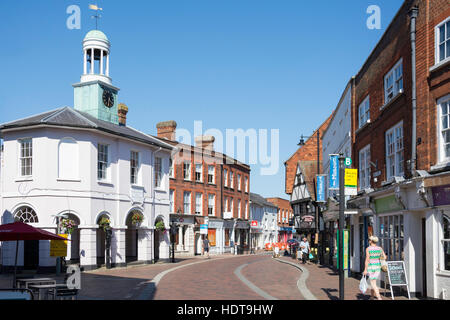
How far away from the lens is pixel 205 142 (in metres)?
49.1

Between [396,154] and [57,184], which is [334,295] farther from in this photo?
[57,184]

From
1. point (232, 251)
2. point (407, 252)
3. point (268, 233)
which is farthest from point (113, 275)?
point (268, 233)

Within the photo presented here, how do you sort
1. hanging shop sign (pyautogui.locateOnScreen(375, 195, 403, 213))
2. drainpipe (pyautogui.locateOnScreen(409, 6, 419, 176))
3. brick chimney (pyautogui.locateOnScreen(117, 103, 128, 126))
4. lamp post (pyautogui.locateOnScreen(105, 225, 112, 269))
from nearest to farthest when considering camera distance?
drainpipe (pyautogui.locateOnScreen(409, 6, 419, 176)) < hanging shop sign (pyautogui.locateOnScreen(375, 195, 403, 213)) < lamp post (pyautogui.locateOnScreen(105, 225, 112, 269)) < brick chimney (pyautogui.locateOnScreen(117, 103, 128, 126))

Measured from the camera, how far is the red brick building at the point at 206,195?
1655 inches

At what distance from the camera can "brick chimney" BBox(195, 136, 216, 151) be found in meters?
48.9

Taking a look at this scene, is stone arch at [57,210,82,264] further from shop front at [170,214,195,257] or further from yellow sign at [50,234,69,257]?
shop front at [170,214,195,257]

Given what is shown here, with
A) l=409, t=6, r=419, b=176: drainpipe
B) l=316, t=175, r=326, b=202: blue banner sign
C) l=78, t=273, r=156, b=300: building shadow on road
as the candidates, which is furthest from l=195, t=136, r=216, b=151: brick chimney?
l=409, t=6, r=419, b=176: drainpipe

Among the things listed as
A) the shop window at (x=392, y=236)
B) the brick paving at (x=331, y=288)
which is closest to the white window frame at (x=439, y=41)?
the shop window at (x=392, y=236)

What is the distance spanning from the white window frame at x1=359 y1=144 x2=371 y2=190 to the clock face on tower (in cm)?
1551

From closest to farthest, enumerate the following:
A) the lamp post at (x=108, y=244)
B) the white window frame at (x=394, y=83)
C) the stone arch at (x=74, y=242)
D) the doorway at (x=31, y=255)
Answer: the white window frame at (x=394, y=83) < the doorway at (x=31, y=255) < the stone arch at (x=74, y=242) < the lamp post at (x=108, y=244)

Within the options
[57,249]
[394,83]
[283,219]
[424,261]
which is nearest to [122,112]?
[57,249]

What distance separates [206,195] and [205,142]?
5862 millimetres

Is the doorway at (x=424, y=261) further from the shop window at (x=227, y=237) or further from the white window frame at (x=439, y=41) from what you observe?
the shop window at (x=227, y=237)
